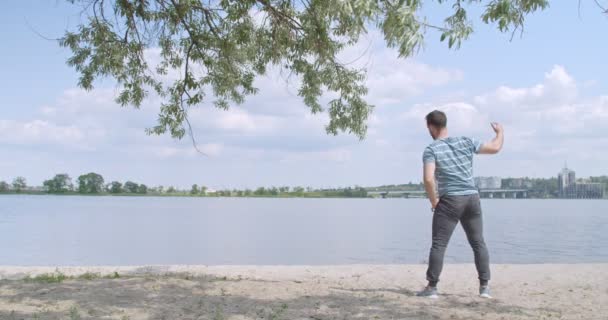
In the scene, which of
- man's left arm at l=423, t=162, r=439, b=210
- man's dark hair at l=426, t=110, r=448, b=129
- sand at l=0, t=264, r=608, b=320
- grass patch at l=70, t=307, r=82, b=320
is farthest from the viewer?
man's dark hair at l=426, t=110, r=448, b=129

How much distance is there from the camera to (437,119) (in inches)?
221

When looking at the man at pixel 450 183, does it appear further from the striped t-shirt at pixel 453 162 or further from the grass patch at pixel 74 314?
the grass patch at pixel 74 314

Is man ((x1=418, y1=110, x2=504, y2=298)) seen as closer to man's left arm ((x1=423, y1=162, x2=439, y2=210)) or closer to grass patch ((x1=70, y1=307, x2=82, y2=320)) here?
man's left arm ((x1=423, y1=162, x2=439, y2=210))

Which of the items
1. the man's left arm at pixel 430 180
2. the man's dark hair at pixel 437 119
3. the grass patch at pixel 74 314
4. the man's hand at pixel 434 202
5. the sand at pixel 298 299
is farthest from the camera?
the man's dark hair at pixel 437 119

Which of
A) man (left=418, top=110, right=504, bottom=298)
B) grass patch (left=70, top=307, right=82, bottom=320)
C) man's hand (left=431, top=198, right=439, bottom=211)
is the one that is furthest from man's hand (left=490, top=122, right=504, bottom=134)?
grass patch (left=70, top=307, right=82, bottom=320)

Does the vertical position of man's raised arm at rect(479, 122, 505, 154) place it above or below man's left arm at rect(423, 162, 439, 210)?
above

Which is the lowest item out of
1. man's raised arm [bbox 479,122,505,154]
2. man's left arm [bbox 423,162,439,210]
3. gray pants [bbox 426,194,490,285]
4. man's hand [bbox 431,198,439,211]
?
gray pants [bbox 426,194,490,285]

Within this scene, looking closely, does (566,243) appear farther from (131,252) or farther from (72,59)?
(72,59)

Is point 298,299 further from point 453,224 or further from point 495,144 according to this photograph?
point 495,144

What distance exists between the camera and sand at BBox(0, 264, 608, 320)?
16.9 ft

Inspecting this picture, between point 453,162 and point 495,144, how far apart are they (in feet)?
1.47

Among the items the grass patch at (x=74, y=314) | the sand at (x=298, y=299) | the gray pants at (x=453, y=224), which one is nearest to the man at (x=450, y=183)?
the gray pants at (x=453, y=224)

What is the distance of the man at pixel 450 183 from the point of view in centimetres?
547

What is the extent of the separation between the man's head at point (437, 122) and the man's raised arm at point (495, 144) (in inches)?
16.9
